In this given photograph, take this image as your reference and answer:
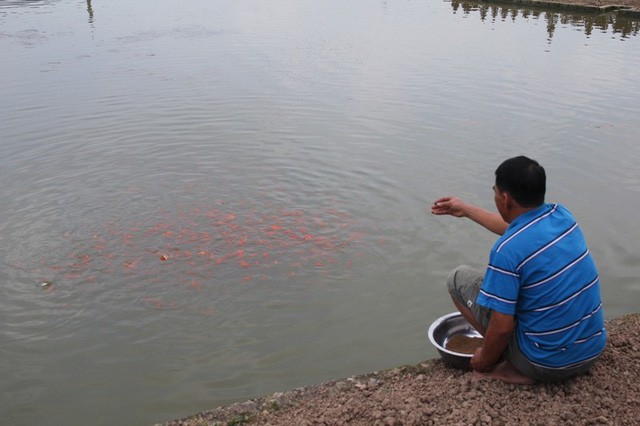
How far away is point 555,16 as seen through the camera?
22109 mm

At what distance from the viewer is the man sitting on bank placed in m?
3.14

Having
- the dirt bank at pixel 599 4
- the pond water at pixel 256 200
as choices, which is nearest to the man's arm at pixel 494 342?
the pond water at pixel 256 200

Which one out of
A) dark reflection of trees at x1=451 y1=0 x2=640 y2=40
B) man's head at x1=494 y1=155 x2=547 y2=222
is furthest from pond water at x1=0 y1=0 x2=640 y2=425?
dark reflection of trees at x1=451 y1=0 x2=640 y2=40

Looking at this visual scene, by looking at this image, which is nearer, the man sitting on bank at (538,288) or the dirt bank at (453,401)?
the man sitting on bank at (538,288)

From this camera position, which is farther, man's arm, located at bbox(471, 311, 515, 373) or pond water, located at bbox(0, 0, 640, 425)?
pond water, located at bbox(0, 0, 640, 425)

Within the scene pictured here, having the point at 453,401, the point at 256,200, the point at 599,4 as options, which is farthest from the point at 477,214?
the point at 599,4

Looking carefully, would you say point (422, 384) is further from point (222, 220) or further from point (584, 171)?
point (584, 171)

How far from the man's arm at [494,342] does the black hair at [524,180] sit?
0.59m

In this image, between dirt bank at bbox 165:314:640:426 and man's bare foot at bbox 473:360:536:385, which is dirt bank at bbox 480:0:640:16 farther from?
man's bare foot at bbox 473:360:536:385

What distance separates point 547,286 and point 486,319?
0.50m

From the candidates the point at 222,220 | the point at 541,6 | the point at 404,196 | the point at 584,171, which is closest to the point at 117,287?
the point at 222,220

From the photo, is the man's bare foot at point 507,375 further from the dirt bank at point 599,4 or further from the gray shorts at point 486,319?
the dirt bank at point 599,4

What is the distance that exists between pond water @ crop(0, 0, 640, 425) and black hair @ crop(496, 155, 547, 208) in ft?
6.12

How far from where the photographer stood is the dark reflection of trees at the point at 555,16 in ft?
64.3
